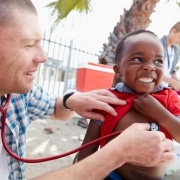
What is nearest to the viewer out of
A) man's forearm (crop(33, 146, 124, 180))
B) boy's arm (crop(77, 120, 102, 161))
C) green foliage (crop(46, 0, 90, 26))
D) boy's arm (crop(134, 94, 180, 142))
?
man's forearm (crop(33, 146, 124, 180))

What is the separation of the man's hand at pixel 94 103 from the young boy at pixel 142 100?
0.05m

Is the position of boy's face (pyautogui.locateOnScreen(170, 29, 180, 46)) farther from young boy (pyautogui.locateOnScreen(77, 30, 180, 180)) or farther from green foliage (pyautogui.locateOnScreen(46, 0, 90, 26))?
green foliage (pyautogui.locateOnScreen(46, 0, 90, 26))

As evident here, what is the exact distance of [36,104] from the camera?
149 cm

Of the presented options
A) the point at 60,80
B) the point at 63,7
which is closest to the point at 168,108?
the point at 63,7

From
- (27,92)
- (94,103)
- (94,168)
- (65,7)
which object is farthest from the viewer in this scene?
(65,7)

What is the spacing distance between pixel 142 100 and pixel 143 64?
167mm

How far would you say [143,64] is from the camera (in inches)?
47.5

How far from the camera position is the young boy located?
3.77 feet

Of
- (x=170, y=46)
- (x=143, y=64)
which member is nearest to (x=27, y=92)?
(x=143, y=64)

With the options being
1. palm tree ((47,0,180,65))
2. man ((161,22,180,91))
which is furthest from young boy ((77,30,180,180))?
palm tree ((47,0,180,65))

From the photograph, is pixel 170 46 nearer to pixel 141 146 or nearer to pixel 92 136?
pixel 92 136

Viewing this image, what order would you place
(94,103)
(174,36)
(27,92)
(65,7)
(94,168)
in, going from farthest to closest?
(65,7), (174,36), (94,103), (27,92), (94,168)

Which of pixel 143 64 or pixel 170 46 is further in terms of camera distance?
pixel 170 46

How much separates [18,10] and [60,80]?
7591 mm
